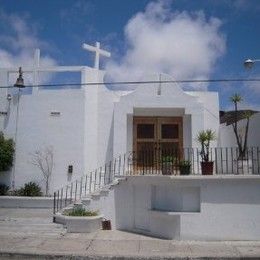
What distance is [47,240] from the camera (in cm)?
1077

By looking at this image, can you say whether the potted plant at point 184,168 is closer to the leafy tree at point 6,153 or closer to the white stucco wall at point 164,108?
the white stucco wall at point 164,108

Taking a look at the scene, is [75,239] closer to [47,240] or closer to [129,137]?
[47,240]

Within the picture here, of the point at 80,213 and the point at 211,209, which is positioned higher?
the point at 211,209

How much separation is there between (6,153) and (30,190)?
174cm

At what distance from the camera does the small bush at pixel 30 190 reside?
15.3 m

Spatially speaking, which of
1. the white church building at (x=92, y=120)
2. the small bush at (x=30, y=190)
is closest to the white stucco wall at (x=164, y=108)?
the white church building at (x=92, y=120)

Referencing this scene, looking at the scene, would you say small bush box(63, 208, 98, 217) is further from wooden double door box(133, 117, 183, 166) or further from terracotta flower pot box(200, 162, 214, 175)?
wooden double door box(133, 117, 183, 166)

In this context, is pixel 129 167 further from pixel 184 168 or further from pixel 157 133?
pixel 184 168

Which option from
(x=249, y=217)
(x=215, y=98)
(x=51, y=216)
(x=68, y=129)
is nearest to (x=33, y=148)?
(x=68, y=129)

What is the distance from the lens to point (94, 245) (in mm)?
10242

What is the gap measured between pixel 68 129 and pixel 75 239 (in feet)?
19.3

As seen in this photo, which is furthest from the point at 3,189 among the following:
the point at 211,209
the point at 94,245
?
the point at 211,209

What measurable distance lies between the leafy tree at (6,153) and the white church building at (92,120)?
214 millimetres

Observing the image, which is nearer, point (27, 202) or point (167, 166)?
point (167, 166)
